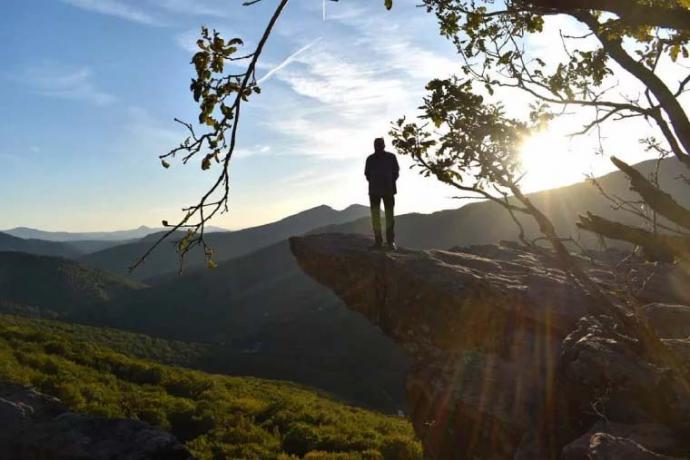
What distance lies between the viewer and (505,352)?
1289cm

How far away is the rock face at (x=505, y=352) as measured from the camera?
26.5ft

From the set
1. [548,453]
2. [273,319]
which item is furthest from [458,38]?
[273,319]

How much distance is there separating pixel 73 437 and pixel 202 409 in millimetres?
11717

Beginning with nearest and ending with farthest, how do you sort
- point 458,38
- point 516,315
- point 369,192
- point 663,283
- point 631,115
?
point 631,115, point 458,38, point 516,315, point 663,283, point 369,192

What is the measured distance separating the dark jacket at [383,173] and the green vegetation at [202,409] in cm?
853

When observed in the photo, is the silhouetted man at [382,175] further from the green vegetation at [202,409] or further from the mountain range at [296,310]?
the mountain range at [296,310]

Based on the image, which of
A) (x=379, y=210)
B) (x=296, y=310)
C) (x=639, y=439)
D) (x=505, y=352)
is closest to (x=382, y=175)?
(x=379, y=210)

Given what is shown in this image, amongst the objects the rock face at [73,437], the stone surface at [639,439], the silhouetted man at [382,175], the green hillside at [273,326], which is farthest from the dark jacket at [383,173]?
the green hillside at [273,326]

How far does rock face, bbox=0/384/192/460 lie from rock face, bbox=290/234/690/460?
239 inches

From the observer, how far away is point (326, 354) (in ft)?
323

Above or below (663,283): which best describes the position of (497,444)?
below

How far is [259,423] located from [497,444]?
34.1 ft

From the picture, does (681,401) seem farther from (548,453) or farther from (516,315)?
(516,315)

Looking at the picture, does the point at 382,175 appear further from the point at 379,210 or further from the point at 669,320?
the point at 669,320
